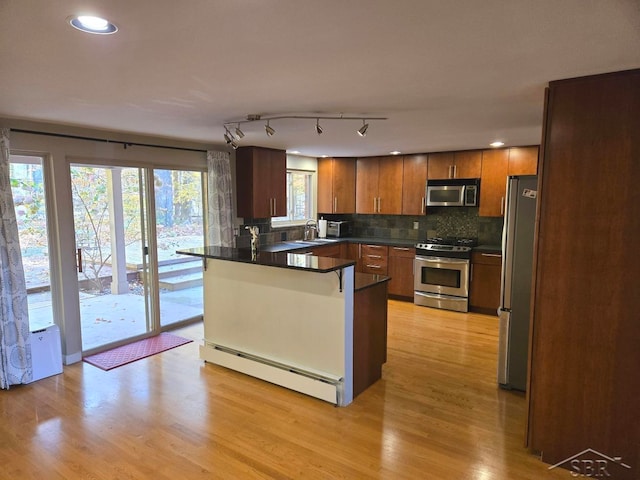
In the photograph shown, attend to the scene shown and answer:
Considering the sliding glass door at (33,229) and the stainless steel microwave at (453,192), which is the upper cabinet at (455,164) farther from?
the sliding glass door at (33,229)

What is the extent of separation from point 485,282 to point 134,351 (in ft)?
A: 14.6

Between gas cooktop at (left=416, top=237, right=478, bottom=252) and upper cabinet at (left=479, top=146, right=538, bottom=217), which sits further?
gas cooktop at (left=416, top=237, right=478, bottom=252)

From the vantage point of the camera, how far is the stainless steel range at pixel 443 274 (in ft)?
18.3

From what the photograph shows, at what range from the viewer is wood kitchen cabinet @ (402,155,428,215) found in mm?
6109

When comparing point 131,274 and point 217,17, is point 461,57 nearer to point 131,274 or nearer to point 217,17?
point 217,17

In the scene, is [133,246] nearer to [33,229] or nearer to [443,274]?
[33,229]

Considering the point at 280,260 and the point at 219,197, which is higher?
the point at 219,197

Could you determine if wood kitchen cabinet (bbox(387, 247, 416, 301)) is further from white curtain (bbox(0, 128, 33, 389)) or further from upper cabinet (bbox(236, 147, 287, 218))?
white curtain (bbox(0, 128, 33, 389))

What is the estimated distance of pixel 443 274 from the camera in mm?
5723

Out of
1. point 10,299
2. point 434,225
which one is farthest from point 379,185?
point 10,299

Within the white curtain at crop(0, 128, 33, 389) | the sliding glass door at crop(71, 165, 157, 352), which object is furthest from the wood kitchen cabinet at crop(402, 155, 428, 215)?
the white curtain at crop(0, 128, 33, 389)

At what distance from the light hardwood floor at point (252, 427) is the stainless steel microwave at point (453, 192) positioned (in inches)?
99.7

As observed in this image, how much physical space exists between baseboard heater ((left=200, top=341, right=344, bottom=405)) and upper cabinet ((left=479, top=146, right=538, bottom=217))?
12.0 feet

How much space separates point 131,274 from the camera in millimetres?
4691
